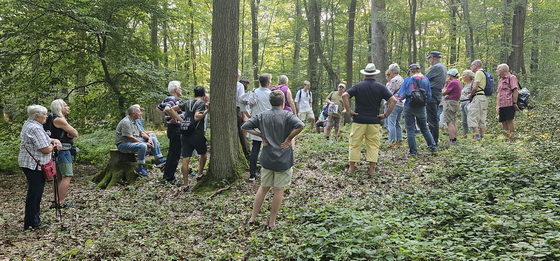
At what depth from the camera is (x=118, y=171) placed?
764 centimetres

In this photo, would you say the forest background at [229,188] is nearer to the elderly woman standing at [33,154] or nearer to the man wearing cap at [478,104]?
the elderly woman standing at [33,154]

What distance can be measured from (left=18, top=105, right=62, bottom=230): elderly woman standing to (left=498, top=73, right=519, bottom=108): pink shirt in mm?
9455

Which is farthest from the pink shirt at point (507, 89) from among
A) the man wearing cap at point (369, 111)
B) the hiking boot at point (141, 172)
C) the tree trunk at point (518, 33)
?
the hiking boot at point (141, 172)

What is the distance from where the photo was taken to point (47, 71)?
9.15 metres

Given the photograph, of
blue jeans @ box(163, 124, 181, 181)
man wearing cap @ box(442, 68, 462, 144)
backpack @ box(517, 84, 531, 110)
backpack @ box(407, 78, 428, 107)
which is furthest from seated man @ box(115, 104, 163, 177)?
backpack @ box(517, 84, 531, 110)

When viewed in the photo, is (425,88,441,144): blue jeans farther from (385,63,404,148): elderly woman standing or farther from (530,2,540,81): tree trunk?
(530,2,540,81): tree trunk

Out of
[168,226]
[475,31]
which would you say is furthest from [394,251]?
[475,31]

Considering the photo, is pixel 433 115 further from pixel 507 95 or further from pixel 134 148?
pixel 134 148

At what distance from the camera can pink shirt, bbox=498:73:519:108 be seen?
7.71 meters

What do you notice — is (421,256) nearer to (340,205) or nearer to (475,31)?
(340,205)

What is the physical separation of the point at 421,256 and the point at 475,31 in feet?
61.4

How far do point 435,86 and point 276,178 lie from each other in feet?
18.6

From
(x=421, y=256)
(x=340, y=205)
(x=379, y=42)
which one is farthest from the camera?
(x=379, y=42)

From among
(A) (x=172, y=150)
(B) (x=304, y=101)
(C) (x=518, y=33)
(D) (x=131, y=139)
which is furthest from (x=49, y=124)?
(C) (x=518, y=33)
